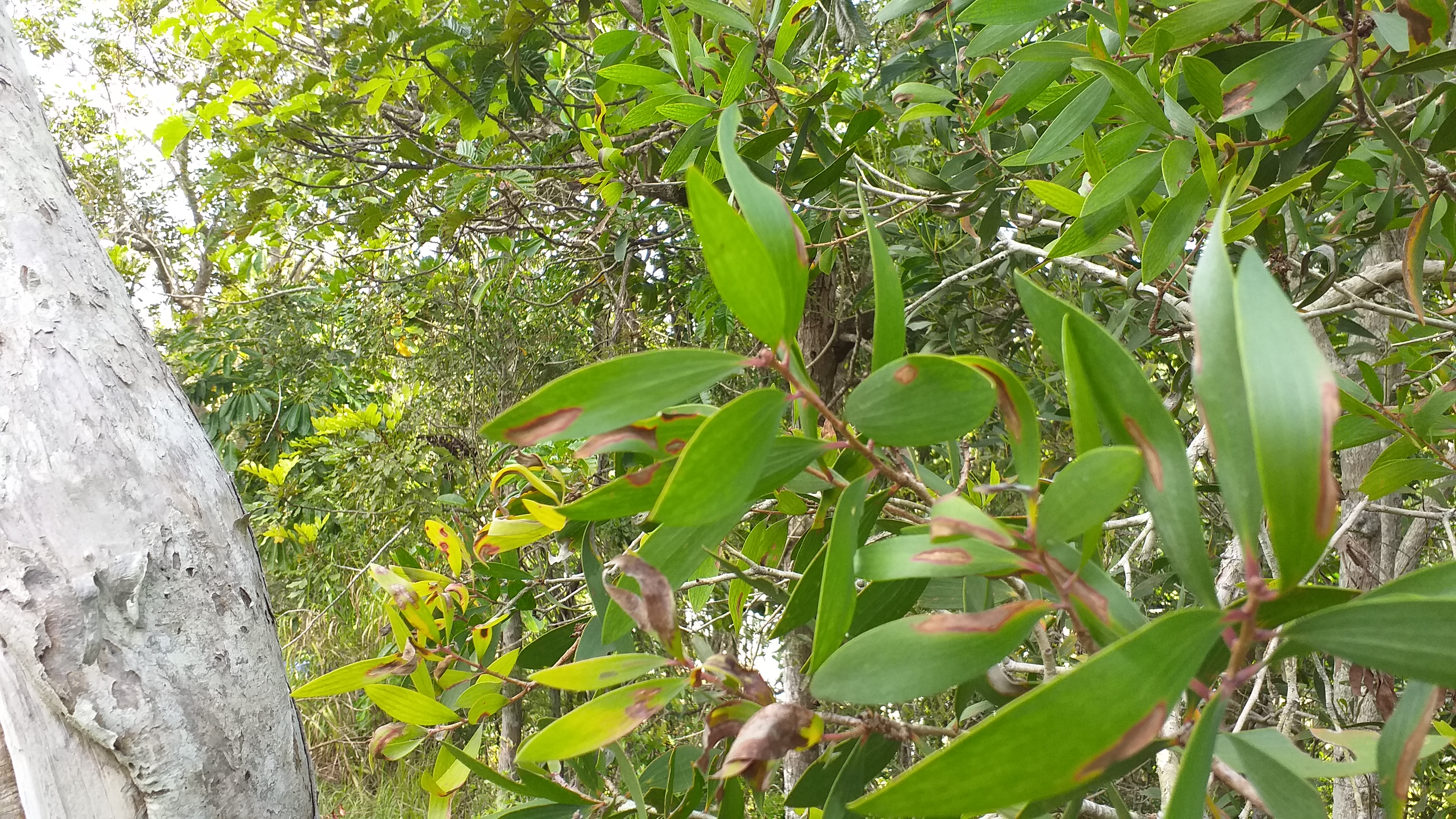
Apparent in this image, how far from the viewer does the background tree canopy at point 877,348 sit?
0.64 ft

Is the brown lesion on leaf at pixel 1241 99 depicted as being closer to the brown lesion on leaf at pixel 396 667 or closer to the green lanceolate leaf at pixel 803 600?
the green lanceolate leaf at pixel 803 600

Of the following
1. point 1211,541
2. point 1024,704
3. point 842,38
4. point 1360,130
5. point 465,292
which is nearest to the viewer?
point 1024,704

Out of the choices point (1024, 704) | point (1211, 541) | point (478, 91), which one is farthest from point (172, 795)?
point (1211, 541)

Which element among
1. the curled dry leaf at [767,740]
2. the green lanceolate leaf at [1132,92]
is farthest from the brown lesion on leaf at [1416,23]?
the curled dry leaf at [767,740]

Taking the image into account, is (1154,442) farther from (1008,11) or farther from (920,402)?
(1008,11)

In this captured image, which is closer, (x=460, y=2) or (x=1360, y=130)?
(x=1360, y=130)

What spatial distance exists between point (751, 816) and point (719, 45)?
161cm

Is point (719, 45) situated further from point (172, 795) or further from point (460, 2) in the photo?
point (172, 795)

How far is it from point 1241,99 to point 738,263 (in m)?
0.37

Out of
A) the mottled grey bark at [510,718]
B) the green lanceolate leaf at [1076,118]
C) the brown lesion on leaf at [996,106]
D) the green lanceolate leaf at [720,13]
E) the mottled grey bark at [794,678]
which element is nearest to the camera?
the green lanceolate leaf at [1076,118]

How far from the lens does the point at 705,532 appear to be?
0.26 meters

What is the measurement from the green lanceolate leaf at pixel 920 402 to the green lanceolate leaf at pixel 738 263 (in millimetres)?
34

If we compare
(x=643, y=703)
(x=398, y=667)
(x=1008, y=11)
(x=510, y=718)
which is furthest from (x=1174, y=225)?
(x=510, y=718)

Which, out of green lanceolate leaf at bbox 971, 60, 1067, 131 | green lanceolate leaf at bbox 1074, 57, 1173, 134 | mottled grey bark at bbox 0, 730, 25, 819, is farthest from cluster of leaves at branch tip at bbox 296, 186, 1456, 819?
mottled grey bark at bbox 0, 730, 25, 819
